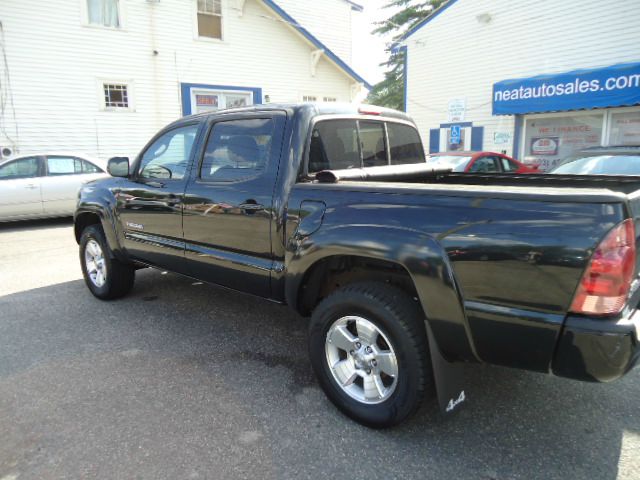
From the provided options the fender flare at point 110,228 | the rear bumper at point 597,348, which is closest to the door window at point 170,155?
the fender flare at point 110,228

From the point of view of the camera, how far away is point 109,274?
4.82 metres

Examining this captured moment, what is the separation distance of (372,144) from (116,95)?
496 inches

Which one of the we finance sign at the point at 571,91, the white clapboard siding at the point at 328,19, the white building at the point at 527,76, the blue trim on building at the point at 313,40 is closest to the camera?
the we finance sign at the point at 571,91

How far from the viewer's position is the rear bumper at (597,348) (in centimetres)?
195

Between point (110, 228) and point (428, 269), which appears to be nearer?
point (428, 269)

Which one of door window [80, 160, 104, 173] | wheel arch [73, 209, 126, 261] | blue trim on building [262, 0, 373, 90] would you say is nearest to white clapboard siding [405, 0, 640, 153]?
blue trim on building [262, 0, 373, 90]

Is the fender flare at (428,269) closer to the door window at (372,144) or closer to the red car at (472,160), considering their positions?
the door window at (372,144)

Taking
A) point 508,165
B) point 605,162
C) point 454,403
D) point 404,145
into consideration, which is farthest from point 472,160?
point 454,403

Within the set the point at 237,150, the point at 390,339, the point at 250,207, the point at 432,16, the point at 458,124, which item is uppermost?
the point at 432,16

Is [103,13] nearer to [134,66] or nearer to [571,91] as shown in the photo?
[134,66]

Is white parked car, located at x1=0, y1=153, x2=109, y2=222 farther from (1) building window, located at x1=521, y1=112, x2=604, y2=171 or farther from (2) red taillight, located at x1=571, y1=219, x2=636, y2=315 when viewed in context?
(1) building window, located at x1=521, y1=112, x2=604, y2=171

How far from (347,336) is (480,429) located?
903 mm

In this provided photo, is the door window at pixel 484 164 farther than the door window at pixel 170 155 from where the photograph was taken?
Yes

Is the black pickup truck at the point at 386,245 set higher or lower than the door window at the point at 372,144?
lower
